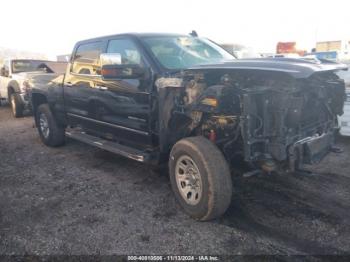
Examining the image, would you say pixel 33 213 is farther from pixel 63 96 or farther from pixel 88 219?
pixel 63 96

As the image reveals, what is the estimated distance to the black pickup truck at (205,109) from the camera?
10.7ft

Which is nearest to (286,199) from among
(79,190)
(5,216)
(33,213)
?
(79,190)

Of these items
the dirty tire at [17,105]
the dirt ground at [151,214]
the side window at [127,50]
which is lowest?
the dirt ground at [151,214]

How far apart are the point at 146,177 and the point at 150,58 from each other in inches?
67.2

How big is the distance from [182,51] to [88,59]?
5.40 ft

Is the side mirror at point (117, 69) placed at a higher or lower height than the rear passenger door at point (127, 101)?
higher

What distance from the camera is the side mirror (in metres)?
3.82

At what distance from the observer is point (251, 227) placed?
3.40 m

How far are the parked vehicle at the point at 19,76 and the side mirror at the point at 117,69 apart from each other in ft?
20.7

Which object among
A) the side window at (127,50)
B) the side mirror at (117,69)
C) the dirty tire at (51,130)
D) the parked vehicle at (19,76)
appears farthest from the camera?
the parked vehicle at (19,76)

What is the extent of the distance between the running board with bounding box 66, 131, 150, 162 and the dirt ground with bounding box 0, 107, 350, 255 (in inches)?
17.4

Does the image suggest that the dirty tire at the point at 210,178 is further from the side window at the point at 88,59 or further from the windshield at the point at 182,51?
the side window at the point at 88,59

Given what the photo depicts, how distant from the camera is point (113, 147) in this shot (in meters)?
4.74

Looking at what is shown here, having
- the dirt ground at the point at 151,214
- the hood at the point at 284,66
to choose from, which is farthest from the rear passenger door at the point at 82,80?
the hood at the point at 284,66
